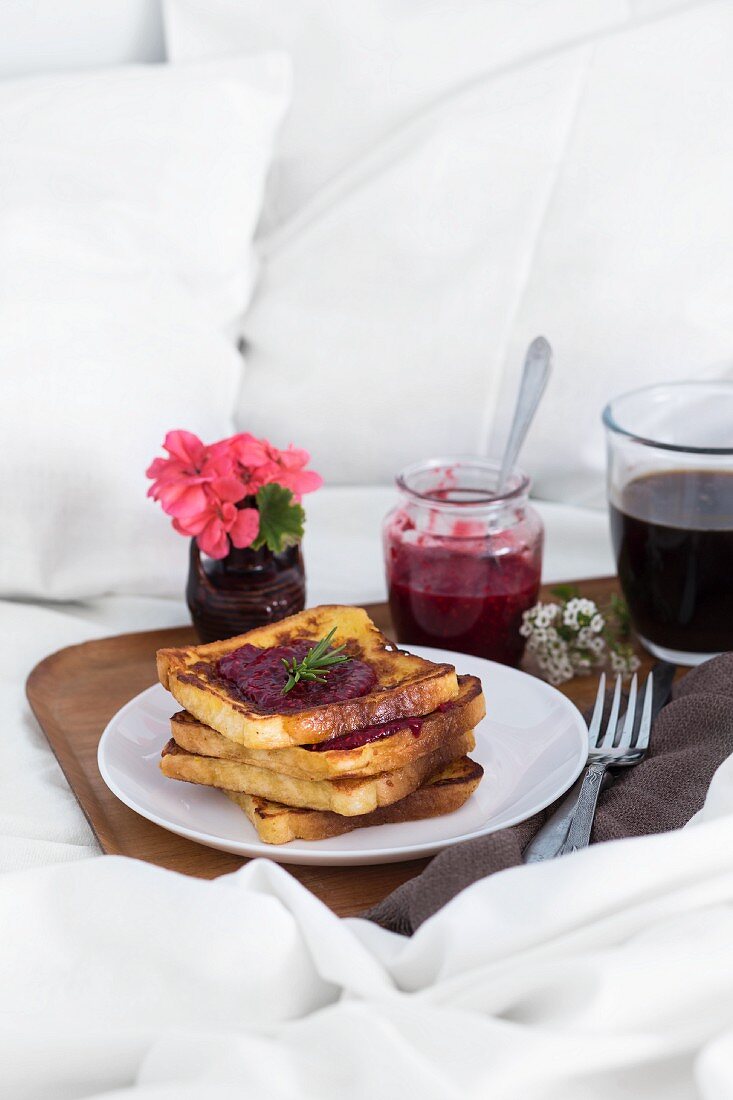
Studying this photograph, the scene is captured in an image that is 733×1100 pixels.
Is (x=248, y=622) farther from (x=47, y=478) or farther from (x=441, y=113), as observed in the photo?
(x=441, y=113)

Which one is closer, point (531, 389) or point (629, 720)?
point (629, 720)

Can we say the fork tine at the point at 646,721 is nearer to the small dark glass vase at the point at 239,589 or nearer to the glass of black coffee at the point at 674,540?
the glass of black coffee at the point at 674,540

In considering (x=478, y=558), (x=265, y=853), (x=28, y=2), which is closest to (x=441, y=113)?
(x=28, y=2)

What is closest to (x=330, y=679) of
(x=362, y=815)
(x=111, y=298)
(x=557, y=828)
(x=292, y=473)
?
(x=362, y=815)

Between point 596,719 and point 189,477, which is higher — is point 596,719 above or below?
below

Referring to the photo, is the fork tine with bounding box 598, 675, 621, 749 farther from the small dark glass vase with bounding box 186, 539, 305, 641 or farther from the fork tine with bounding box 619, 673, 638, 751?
the small dark glass vase with bounding box 186, 539, 305, 641

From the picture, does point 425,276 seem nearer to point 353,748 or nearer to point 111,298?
point 111,298
